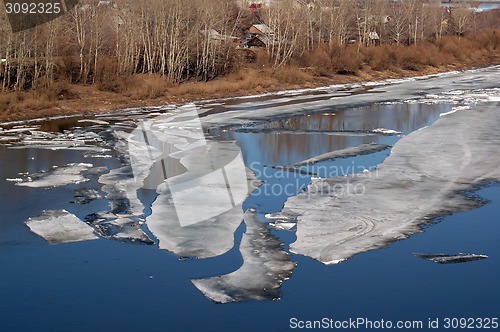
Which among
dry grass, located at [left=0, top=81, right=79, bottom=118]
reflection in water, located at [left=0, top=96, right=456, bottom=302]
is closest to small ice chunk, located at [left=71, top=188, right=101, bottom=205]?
reflection in water, located at [left=0, top=96, right=456, bottom=302]

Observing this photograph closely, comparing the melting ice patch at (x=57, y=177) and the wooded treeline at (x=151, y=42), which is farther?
the wooded treeline at (x=151, y=42)

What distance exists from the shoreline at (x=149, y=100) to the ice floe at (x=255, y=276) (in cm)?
1224

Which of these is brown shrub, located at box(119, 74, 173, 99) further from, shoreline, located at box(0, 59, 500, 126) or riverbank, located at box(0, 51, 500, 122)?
shoreline, located at box(0, 59, 500, 126)

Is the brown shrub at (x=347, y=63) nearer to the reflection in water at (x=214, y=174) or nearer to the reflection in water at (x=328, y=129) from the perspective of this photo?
the reflection in water at (x=328, y=129)

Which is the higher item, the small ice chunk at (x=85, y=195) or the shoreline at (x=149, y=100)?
the shoreline at (x=149, y=100)

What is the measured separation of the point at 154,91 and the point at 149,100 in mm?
668

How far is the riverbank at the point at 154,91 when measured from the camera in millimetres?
21969

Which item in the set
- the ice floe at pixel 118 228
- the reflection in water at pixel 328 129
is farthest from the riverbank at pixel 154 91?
the ice floe at pixel 118 228

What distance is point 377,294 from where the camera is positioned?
312 inches

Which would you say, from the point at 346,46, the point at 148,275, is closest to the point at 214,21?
the point at 346,46

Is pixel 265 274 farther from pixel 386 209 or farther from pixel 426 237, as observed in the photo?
pixel 386 209

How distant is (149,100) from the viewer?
24.6 metres

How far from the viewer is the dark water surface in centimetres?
738

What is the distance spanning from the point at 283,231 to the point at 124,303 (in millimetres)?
2965
